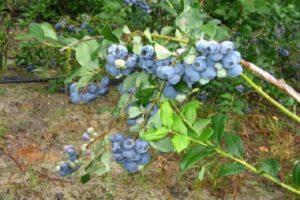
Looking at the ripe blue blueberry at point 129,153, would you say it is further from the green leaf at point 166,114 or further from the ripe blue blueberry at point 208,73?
the ripe blue blueberry at point 208,73

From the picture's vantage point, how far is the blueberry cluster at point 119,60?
1153mm

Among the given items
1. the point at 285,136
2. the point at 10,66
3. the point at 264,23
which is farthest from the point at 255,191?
the point at 10,66

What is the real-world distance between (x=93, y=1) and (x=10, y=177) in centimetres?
183

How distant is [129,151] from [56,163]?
4.80 feet

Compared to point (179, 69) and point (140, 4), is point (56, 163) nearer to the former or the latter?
point (140, 4)

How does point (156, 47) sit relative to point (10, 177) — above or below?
above

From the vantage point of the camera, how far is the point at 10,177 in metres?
2.62

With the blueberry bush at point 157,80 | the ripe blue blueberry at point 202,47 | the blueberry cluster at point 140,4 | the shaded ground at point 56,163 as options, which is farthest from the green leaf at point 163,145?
the blueberry cluster at point 140,4

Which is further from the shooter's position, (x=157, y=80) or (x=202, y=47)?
(x=157, y=80)

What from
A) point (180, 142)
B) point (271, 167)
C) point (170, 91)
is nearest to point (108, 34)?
point (170, 91)

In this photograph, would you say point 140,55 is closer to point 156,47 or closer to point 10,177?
point 156,47

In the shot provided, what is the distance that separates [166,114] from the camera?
1.26 metres

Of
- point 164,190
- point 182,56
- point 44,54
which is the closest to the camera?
point 182,56

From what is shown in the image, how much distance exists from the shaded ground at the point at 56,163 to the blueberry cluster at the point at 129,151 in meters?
1.15
